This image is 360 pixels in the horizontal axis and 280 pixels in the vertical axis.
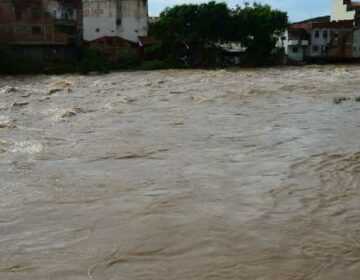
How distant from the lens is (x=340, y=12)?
184 feet

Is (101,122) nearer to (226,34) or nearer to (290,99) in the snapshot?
(290,99)

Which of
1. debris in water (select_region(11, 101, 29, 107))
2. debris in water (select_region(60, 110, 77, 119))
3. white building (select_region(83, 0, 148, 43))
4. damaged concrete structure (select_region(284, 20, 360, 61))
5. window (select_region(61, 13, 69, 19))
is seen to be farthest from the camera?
damaged concrete structure (select_region(284, 20, 360, 61))

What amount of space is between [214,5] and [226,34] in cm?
240

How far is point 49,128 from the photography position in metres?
12.2

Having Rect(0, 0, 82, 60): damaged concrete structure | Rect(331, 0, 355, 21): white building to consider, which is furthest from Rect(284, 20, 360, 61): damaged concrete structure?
Rect(0, 0, 82, 60): damaged concrete structure

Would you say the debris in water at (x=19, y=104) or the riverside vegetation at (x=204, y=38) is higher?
the riverside vegetation at (x=204, y=38)

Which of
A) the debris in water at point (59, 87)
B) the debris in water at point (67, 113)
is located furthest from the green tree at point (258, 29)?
the debris in water at point (67, 113)

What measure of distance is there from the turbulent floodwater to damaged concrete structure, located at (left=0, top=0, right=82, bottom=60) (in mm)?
26021

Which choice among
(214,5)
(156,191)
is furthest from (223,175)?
(214,5)

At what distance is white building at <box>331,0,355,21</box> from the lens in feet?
177

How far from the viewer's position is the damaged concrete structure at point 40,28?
37.7 m

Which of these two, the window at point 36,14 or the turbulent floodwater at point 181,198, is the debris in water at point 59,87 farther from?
the window at point 36,14

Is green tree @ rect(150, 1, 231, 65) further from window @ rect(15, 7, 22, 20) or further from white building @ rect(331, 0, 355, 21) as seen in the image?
white building @ rect(331, 0, 355, 21)

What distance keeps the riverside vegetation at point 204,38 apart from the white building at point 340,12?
45.6 ft
